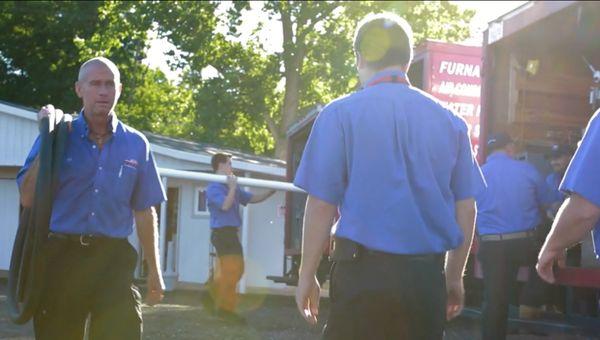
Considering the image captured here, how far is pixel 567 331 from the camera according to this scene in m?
8.43

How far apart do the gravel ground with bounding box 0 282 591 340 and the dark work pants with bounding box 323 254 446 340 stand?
6396mm

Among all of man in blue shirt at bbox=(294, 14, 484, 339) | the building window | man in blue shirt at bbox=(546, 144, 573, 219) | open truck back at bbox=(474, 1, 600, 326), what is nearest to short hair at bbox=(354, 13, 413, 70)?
man in blue shirt at bbox=(294, 14, 484, 339)

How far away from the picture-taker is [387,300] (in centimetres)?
381

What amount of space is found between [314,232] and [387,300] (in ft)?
1.26

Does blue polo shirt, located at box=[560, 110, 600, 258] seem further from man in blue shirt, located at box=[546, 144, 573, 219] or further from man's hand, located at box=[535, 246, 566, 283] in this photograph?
man in blue shirt, located at box=[546, 144, 573, 219]

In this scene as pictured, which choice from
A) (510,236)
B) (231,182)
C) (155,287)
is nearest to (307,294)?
(155,287)

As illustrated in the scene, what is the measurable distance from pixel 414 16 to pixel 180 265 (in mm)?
14896

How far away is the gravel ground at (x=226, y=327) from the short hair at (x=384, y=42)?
254 inches

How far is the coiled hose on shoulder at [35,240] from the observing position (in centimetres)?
488

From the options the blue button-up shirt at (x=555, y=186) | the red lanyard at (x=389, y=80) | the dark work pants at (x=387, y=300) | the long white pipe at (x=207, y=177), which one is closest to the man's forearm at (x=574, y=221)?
the dark work pants at (x=387, y=300)

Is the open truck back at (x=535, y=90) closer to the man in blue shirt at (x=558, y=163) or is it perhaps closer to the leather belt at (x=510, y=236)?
the man in blue shirt at (x=558, y=163)

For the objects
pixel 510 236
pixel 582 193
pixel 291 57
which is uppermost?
pixel 291 57

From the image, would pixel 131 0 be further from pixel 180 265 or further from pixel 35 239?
pixel 35 239

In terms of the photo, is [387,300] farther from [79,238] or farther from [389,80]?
[79,238]
